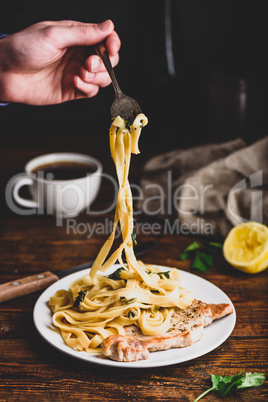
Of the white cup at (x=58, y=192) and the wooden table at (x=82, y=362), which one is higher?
the white cup at (x=58, y=192)

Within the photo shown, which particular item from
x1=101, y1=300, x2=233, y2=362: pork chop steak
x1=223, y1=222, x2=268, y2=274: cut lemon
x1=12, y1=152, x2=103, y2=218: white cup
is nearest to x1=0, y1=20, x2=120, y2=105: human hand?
x1=12, y1=152, x2=103, y2=218: white cup

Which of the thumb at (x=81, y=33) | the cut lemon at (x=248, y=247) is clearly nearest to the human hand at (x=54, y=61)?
the thumb at (x=81, y=33)

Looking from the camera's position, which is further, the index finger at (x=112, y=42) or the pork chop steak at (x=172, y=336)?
the index finger at (x=112, y=42)

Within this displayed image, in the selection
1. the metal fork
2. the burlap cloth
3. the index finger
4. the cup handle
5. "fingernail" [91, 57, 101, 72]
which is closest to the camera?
the metal fork

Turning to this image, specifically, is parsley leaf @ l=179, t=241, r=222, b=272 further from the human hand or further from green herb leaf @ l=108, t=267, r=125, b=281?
the human hand

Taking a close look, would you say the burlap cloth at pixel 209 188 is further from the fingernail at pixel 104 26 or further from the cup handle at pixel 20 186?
the fingernail at pixel 104 26

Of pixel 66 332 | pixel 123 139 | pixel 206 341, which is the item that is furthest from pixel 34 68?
pixel 206 341

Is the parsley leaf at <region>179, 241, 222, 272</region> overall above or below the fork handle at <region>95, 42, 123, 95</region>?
below
